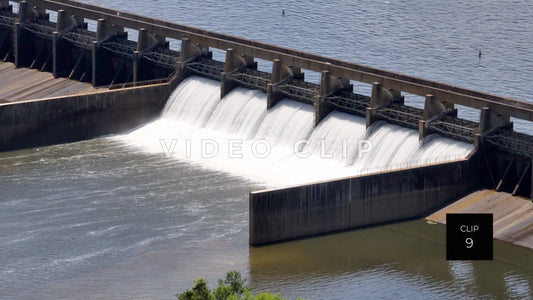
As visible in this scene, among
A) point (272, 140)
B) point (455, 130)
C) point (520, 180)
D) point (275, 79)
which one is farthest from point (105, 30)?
point (520, 180)

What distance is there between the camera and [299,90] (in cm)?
8406

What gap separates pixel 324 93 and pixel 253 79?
7.47 meters

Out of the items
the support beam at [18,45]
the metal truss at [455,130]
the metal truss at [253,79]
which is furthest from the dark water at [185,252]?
the support beam at [18,45]

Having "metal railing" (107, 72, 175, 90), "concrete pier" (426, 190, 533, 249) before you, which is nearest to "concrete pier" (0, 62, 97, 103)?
"metal railing" (107, 72, 175, 90)

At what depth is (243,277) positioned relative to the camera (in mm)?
62781

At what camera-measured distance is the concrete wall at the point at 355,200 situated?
6600 cm

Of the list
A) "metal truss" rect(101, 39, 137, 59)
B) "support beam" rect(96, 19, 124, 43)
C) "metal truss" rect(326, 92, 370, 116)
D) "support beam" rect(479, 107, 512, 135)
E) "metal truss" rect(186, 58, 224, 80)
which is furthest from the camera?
"support beam" rect(96, 19, 124, 43)

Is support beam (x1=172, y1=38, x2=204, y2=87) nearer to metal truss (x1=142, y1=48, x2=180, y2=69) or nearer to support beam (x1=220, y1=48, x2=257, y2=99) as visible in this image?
metal truss (x1=142, y1=48, x2=180, y2=69)

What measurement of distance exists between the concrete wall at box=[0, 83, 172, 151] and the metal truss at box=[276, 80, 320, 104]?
366 inches

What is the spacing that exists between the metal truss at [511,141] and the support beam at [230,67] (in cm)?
A: 2031

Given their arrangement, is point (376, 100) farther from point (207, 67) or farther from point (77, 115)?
point (77, 115)

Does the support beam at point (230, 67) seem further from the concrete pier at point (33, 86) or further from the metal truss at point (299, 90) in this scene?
the concrete pier at point (33, 86)

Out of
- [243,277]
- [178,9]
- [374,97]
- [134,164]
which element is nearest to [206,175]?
[134,164]

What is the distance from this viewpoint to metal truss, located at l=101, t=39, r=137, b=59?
318ft
